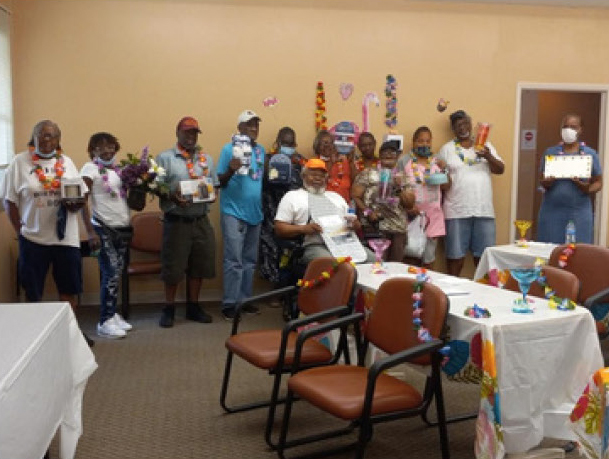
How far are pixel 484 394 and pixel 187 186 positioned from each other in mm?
3081

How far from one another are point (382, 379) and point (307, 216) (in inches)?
77.0

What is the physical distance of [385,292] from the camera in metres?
3.01

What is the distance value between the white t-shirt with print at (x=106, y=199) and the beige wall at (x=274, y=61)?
125 cm

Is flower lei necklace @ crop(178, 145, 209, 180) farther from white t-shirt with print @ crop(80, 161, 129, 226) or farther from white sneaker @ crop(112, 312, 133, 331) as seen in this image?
white sneaker @ crop(112, 312, 133, 331)

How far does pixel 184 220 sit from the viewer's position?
518cm

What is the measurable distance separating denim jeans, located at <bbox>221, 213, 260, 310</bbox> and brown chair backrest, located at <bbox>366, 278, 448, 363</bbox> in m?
2.55

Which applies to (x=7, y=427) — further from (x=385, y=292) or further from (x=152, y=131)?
(x=152, y=131)

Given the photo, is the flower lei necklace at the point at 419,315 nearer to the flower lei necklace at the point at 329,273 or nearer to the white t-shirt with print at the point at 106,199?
the flower lei necklace at the point at 329,273

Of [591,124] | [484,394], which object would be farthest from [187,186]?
[591,124]

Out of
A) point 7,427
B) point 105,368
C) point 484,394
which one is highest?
point 7,427

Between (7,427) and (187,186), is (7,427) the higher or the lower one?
the lower one

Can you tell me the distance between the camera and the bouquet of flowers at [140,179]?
15.7 ft

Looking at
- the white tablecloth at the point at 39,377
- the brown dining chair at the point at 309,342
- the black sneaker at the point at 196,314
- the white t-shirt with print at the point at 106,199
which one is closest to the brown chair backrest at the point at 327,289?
the brown dining chair at the point at 309,342

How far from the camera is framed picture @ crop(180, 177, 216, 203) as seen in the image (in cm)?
502
